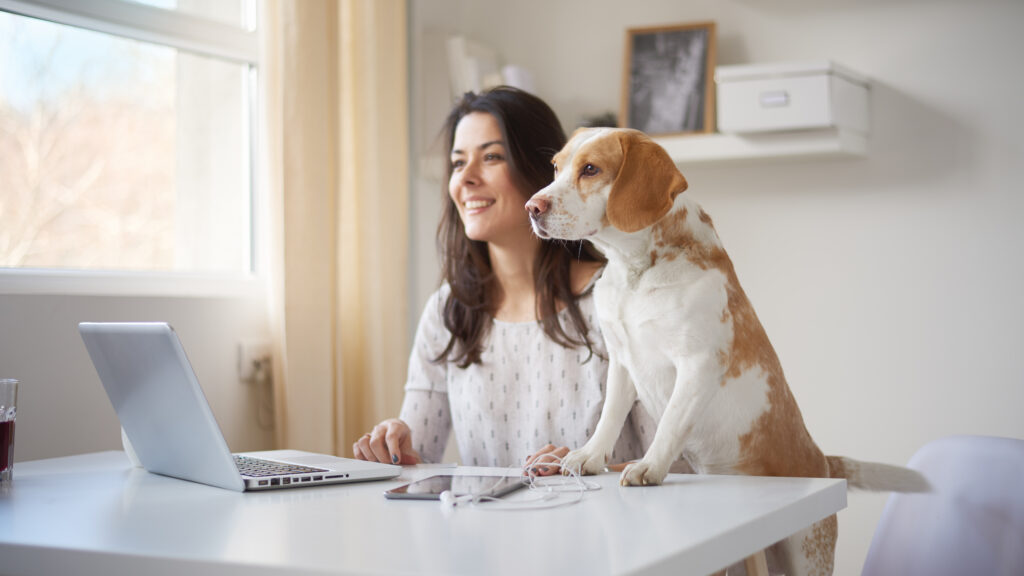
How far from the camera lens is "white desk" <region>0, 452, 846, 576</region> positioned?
0.67 m

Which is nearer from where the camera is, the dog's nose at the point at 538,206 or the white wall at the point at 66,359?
the dog's nose at the point at 538,206

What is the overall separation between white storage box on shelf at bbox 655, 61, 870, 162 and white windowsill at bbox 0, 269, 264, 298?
117 cm

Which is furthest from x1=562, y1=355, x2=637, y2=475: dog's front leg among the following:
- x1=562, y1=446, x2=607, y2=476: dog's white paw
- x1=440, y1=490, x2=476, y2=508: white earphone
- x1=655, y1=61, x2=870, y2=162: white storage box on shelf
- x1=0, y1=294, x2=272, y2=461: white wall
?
x1=655, y1=61, x2=870, y2=162: white storage box on shelf

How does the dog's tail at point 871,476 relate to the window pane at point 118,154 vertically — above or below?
below

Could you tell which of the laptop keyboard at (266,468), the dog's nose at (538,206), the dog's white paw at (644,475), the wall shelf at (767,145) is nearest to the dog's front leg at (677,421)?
the dog's white paw at (644,475)

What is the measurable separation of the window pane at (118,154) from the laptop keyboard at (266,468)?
816 millimetres

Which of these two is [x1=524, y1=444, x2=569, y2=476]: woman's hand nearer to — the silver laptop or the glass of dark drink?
the silver laptop

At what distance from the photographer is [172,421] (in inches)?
41.4

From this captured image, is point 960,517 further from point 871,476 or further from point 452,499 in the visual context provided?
point 452,499

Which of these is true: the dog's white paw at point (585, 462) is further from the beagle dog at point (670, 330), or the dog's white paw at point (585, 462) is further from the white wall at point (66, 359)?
the white wall at point (66, 359)

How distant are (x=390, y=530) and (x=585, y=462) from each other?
31cm

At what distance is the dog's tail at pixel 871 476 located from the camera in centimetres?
114

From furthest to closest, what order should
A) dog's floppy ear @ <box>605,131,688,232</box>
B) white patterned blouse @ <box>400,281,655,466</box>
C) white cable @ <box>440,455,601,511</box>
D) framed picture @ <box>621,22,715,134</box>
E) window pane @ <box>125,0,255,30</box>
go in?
framed picture @ <box>621,22,715,134</box>
window pane @ <box>125,0,255,30</box>
white patterned blouse @ <box>400,281,655,466</box>
dog's floppy ear @ <box>605,131,688,232</box>
white cable @ <box>440,455,601,511</box>

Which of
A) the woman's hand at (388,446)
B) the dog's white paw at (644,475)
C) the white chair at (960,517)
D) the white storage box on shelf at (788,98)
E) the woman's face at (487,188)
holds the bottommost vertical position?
the white chair at (960,517)
